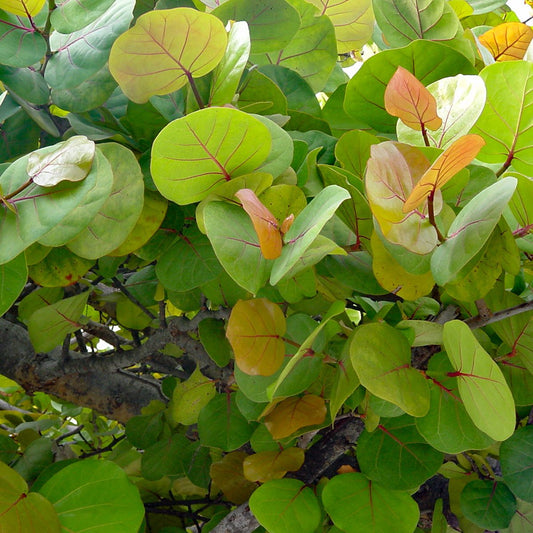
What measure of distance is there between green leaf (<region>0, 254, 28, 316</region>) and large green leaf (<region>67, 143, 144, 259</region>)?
30mm

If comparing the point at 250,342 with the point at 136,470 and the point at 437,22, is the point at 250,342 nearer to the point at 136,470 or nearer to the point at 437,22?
the point at 437,22

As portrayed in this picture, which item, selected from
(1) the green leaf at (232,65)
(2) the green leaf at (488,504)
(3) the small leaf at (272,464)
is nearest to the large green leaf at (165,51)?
(1) the green leaf at (232,65)

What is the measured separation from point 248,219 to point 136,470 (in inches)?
18.8

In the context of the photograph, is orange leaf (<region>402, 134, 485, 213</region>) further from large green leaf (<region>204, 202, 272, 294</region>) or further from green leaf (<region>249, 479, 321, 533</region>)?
green leaf (<region>249, 479, 321, 533</region>)

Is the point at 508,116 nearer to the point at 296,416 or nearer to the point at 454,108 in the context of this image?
the point at 454,108

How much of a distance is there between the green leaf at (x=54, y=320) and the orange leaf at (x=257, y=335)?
0.19m

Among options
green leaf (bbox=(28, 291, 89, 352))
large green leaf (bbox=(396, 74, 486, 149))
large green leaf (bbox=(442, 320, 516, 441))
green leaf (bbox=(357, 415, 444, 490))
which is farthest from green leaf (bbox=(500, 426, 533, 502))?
green leaf (bbox=(28, 291, 89, 352))

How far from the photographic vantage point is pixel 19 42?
34cm

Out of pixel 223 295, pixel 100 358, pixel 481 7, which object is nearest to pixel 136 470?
pixel 100 358

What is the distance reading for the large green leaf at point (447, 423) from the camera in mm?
357

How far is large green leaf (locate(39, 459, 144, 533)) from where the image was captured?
41 centimetres

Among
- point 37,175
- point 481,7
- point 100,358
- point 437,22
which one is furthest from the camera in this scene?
point 100,358

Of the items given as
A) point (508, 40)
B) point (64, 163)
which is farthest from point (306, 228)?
point (508, 40)

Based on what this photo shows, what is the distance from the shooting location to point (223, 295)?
1.41ft
